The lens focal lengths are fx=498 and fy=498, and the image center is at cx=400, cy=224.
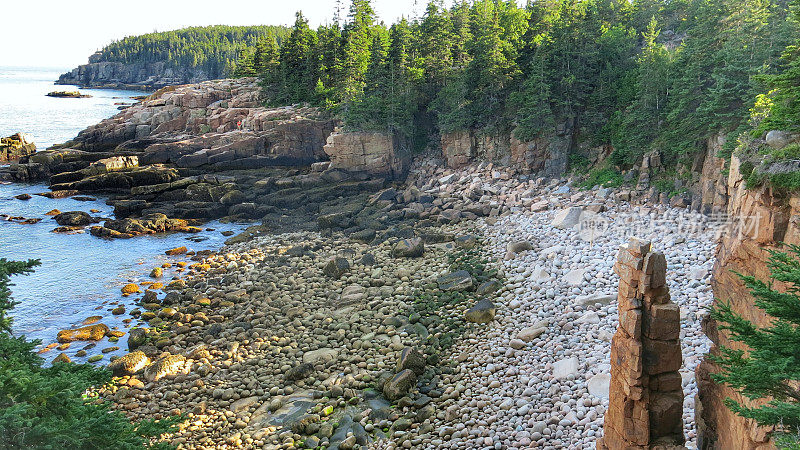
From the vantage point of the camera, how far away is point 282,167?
157ft

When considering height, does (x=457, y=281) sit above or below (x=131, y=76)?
below

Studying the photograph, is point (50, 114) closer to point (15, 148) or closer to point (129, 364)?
point (15, 148)

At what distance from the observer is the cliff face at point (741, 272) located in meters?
8.57

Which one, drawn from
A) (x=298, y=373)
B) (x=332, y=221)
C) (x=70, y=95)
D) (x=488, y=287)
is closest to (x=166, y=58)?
(x=70, y=95)

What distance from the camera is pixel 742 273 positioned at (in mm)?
9539

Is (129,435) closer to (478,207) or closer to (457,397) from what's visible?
(457,397)

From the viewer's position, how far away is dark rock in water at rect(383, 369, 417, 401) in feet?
52.1

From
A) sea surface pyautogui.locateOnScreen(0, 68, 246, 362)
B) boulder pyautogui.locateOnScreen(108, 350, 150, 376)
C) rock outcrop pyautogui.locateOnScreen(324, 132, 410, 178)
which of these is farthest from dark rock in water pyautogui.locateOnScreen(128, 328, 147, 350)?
rock outcrop pyautogui.locateOnScreen(324, 132, 410, 178)

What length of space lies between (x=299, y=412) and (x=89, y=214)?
3367 centimetres

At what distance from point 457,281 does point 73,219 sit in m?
31.5

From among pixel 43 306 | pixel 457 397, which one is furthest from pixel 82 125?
pixel 457 397

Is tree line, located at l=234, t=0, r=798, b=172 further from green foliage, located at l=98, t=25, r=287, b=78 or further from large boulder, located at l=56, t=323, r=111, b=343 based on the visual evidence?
green foliage, located at l=98, t=25, r=287, b=78

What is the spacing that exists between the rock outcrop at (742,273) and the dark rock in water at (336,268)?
1801cm

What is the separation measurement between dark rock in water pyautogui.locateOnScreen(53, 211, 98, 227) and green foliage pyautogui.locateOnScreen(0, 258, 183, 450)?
113 ft
